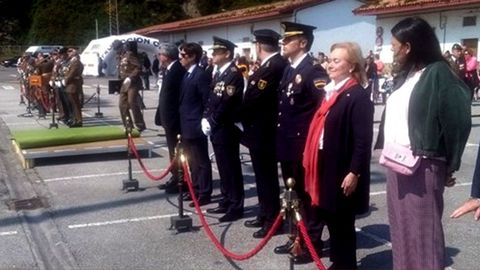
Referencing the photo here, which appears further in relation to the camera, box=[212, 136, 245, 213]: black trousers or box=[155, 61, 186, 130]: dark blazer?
box=[155, 61, 186, 130]: dark blazer

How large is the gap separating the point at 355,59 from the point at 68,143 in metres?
7.44

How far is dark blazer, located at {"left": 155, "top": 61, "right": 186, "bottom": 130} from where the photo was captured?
26.6ft

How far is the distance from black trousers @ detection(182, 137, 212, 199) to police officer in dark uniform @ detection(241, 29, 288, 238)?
1276 mm

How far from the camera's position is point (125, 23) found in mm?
65750

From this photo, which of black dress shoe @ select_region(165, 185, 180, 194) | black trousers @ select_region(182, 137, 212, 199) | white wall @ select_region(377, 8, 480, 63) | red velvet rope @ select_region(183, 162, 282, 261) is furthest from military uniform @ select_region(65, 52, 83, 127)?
white wall @ select_region(377, 8, 480, 63)

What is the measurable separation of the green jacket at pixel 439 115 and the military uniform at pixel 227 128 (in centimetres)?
306

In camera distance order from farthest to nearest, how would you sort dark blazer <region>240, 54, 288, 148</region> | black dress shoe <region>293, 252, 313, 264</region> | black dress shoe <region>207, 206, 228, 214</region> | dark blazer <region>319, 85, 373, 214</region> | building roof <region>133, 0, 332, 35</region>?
building roof <region>133, 0, 332, 35</region> → black dress shoe <region>207, 206, 228, 214</region> → dark blazer <region>240, 54, 288, 148</region> → black dress shoe <region>293, 252, 313, 264</region> → dark blazer <region>319, 85, 373, 214</region>

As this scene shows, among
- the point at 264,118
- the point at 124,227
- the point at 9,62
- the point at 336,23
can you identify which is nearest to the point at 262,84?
the point at 264,118

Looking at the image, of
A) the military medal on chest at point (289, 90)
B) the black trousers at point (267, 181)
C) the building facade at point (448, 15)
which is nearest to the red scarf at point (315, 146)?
the military medal on chest at point (289, 90)

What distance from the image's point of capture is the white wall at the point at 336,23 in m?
31.1

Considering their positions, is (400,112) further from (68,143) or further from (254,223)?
(68,143)

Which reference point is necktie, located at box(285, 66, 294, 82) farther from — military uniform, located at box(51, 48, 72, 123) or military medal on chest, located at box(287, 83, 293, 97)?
military uniform, located at box(51, 48, 72, 123)

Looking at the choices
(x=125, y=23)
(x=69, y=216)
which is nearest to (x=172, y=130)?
(x=69, y=216)

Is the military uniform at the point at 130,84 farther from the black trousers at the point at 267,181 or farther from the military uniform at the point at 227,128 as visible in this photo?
the black trousers at the point at 267,181
